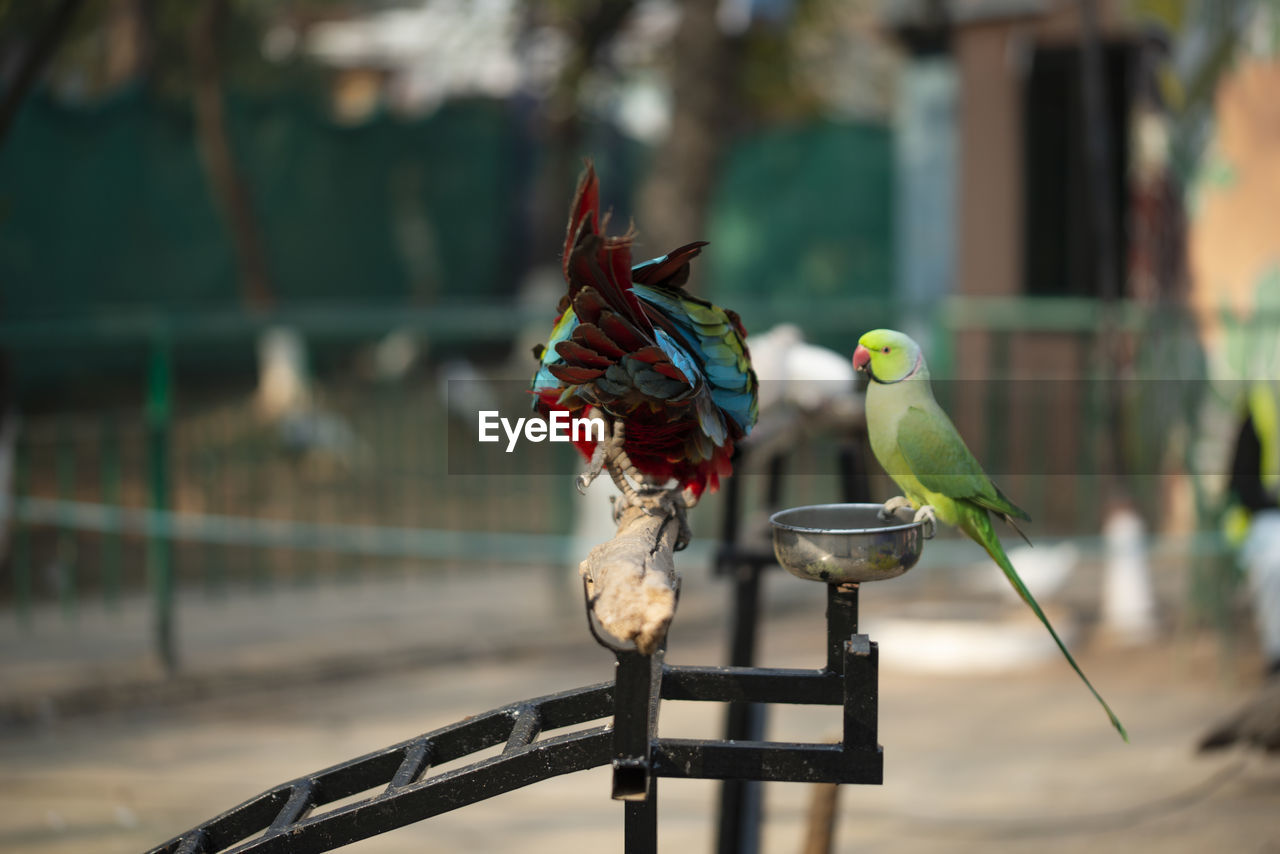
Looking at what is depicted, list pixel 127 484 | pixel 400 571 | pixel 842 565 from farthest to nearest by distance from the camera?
1. pixel 127 484
2. pixel 400 571
3. pixel 842 565

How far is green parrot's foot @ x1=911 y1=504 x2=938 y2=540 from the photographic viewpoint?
4.78ft

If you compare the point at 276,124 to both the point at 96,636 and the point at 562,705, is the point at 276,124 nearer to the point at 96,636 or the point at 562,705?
the point at 96,636

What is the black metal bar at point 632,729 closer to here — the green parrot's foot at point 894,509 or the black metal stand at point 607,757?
the black metal stand at point 607,757

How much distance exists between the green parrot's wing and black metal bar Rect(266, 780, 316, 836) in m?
0.78

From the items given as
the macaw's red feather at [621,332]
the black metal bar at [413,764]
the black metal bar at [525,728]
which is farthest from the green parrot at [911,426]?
the black metal bar at [413,764]

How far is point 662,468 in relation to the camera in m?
1.47

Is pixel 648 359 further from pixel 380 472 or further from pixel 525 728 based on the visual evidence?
pixel 380 472

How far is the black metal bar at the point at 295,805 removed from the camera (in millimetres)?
1384

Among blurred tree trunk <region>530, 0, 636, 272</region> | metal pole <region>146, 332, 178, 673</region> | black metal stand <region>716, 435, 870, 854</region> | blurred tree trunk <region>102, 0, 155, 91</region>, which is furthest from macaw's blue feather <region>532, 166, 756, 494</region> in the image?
blurred tree trunk <region>102, 0, 155, 91</region>

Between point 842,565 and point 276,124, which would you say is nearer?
point 842,565

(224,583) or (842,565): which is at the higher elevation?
(842,565)

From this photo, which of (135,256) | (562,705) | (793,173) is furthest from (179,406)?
(562,705)

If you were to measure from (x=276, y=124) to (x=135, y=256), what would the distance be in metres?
1.87

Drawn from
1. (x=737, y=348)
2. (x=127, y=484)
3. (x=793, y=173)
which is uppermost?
(x=793, y=173)
